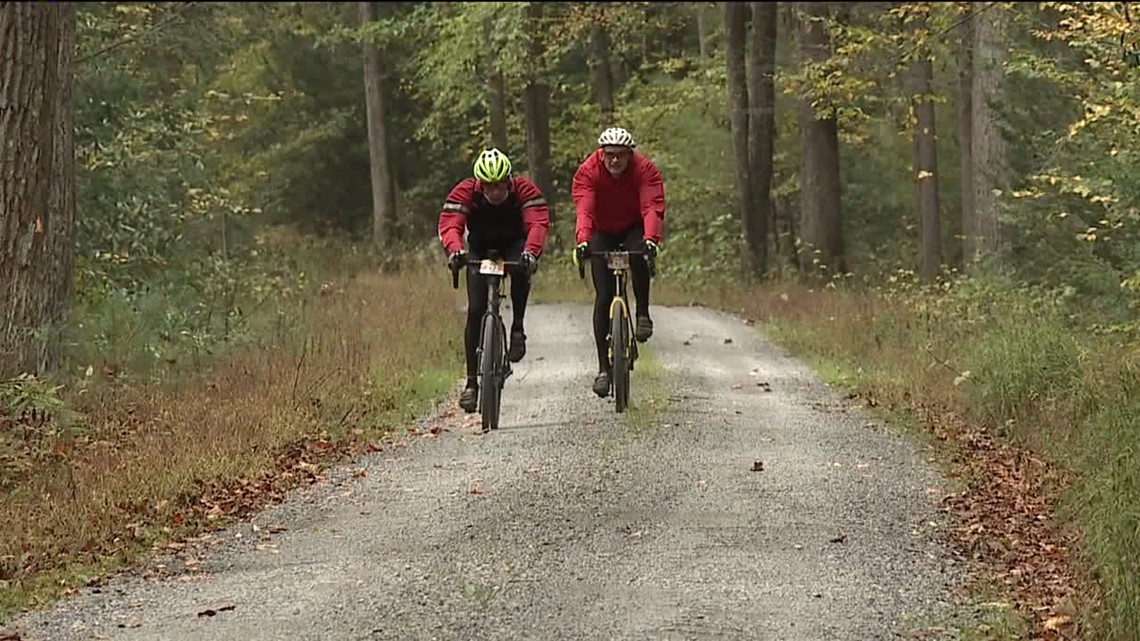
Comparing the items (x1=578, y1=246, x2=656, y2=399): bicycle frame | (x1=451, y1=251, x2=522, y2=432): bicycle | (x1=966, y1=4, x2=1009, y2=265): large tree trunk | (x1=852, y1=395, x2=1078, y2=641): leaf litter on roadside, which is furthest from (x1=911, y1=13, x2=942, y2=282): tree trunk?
(x1=852, y1=395, x2=1078, y2=641): leaf litter on roadside

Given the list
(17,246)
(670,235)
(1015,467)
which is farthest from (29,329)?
(670,235)

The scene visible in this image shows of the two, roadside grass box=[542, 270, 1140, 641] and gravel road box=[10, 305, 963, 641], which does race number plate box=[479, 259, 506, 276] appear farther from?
roadside grass box=[542, 270, 1140, 641]

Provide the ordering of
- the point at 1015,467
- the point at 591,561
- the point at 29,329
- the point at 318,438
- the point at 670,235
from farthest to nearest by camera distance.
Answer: the point at 670,235 < the point at 29,329 < the point at 318,438 < the point at 1015,467 < the point at 591,561

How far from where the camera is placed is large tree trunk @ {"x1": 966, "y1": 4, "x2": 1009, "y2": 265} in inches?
774

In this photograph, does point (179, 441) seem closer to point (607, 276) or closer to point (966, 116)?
point (607, 276)

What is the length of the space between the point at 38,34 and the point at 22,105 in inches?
22.3

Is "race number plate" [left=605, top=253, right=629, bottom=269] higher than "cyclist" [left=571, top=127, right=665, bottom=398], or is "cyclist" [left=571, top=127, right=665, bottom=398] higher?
"cyclist" [left=571, top=127, right=665, bottom=398]

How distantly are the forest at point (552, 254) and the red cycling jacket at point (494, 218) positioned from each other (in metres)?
1.72

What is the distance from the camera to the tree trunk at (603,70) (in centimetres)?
3566

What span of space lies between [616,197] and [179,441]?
3.81 metres

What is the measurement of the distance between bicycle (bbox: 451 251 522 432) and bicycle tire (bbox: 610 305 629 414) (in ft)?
2.91

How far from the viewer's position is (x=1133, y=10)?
13094 mm

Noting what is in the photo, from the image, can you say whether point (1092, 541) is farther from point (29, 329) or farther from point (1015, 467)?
point (29, 329)

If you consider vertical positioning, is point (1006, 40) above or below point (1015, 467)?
above
